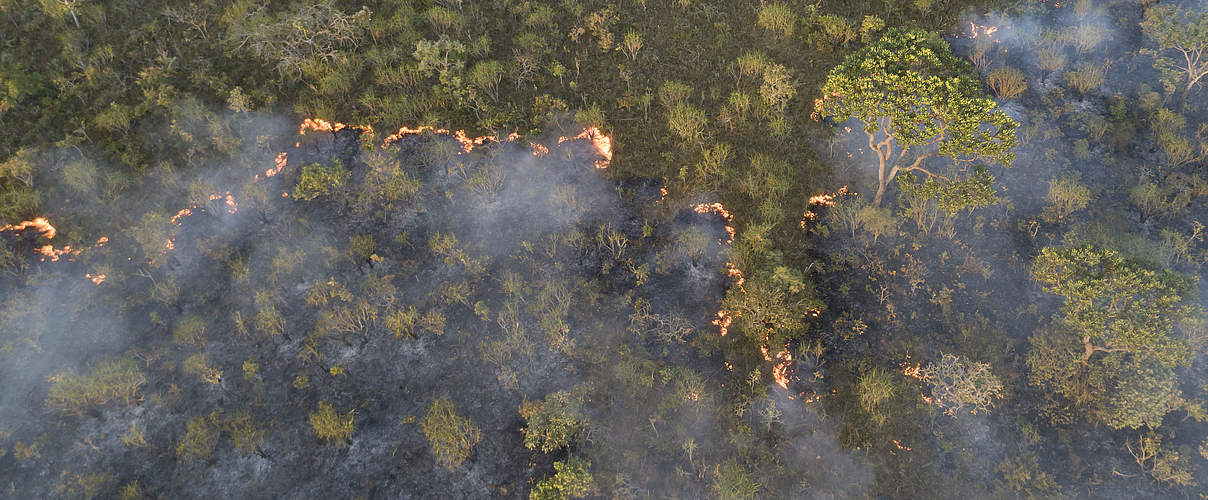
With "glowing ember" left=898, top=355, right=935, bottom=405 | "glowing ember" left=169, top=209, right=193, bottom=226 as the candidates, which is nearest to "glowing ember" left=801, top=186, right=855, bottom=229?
"glowing ember" left=898, top=355, right=935, bottom=405

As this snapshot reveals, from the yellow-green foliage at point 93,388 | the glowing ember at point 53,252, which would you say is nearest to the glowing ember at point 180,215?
the glowing ember at point 53,252

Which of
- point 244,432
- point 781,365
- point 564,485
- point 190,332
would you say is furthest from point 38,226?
point 781,365

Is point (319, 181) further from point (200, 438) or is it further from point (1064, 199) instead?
point (1064, 199)

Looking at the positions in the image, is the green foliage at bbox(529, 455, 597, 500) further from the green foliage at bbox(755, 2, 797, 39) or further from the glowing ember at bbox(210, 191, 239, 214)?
the green foliage at bbox(755, 2, 797, 39)

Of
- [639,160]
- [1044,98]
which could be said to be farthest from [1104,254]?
[639,160]

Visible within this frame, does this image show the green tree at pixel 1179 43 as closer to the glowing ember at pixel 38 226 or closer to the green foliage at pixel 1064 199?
the green foliage at pixel 1064 199

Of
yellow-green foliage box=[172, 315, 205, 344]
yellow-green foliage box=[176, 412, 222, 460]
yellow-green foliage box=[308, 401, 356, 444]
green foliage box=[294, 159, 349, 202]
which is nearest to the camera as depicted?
yellow-green foliage box=[176, 412, 222, 460]
